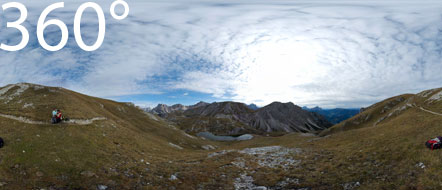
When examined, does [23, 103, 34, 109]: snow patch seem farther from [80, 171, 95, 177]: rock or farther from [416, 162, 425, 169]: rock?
[416, 162, 425, 169]: rock

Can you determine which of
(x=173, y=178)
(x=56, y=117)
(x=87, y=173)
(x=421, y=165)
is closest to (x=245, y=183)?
(x=173, y=178)

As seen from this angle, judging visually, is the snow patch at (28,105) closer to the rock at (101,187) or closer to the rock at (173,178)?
the rock at (101,187)

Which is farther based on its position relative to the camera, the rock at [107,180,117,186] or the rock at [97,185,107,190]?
the rock at [107,180,117,186]

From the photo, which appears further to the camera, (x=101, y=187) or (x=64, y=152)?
(x=64, y=152)

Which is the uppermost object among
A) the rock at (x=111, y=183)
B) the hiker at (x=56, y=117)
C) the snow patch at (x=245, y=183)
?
the hiker at (x=56, y=117)

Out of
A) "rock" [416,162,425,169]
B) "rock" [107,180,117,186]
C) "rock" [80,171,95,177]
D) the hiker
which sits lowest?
"rock" [107,180,117,186]

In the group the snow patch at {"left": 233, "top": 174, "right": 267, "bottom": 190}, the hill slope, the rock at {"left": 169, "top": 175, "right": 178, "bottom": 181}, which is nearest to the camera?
the hill slope

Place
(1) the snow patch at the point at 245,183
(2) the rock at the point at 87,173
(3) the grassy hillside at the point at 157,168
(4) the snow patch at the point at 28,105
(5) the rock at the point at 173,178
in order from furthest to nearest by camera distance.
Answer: (4) the snow patch at the point at 28,105
(5) the rock at the point at 173,178
(2) the rock at the point at 87,173
(1) the snow patch at the point at 245,183
(3) the grassy hillside at the point at 157,168

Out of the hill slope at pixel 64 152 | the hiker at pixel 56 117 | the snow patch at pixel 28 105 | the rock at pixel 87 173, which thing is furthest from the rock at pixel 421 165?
the snow patch at pixel 28 105

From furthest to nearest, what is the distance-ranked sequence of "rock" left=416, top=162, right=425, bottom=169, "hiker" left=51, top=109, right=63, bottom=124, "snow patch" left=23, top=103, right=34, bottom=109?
1. "snow patch" left=23, top=103, right=34, bottom=109
2. "hiker" left=51, top=109, right=63, bottom=124
3. "rock" left=416, top=162, right=425, bottom=169

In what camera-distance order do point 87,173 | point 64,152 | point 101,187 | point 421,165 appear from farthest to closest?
point 64,152 → point 87,173 → point 101,187 → point 421,165

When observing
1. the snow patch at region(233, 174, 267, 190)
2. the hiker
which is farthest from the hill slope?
the snow patch at region(233, 174, 267, 190)

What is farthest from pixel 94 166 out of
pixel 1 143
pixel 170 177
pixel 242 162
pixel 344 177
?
pixel 344 177

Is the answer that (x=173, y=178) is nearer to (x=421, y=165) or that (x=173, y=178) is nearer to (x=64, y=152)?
(x=64, y=152)
